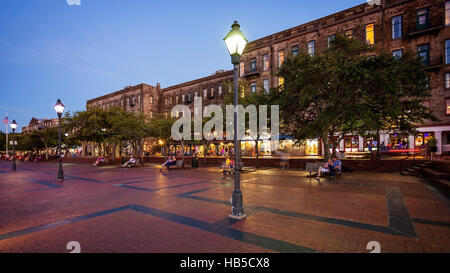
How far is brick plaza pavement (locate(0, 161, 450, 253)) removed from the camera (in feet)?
13.0

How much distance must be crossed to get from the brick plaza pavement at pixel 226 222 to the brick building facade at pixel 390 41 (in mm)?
10906

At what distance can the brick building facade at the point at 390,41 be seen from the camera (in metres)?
21.0

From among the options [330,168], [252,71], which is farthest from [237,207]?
[252,71]

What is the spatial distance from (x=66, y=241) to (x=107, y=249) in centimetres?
105

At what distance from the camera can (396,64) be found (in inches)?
441

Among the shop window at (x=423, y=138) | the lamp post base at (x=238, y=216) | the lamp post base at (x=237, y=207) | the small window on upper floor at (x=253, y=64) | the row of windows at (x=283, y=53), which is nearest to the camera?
the lamp post base at (x=238, y=216)

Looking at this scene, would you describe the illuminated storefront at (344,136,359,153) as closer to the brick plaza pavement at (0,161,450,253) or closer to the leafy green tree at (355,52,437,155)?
the leafy green tree at (355,52,437,155)

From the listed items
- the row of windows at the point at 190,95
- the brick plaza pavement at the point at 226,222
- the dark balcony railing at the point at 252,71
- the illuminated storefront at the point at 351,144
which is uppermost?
the dark balcony railing at the point at 252,71

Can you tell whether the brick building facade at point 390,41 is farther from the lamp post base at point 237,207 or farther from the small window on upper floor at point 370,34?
the lamp post base at point 237,207

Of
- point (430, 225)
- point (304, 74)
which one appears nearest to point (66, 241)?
point (430, 225)

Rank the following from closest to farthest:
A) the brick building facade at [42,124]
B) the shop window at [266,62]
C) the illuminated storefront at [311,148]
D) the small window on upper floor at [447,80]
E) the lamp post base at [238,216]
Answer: the lamp post base at [238,216]
the small window on upper floor at [447,80]
the illuminated storefront at [311,148]
the shop window at [266,62]
the brick building facade at [42,124]

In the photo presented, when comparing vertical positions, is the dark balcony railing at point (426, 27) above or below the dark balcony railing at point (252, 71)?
above

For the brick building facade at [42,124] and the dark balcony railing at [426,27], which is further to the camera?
the brick building facade at [42,124]

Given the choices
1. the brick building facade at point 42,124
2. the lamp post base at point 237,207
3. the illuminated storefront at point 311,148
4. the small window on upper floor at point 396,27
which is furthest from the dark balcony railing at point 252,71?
the brick building facade at point 42,124
